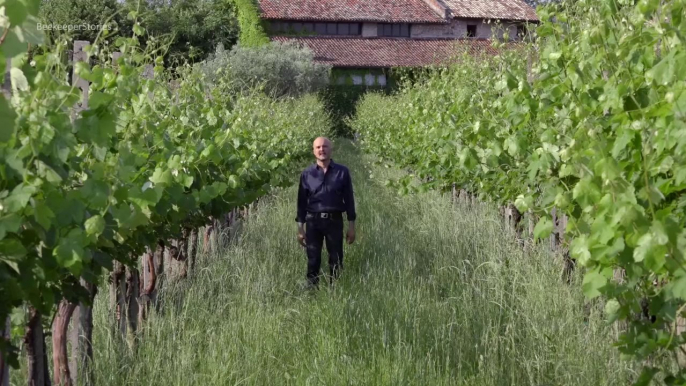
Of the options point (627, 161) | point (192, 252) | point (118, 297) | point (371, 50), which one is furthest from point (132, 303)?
point (371, 50)

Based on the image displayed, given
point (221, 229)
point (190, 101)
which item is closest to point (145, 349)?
point (190, 101)

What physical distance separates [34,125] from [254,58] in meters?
34.1

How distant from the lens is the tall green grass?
4.91 metres

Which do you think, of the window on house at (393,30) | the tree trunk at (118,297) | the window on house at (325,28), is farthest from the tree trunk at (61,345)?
the window on house at (393,30)

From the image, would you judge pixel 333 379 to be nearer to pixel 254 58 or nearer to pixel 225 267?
pixel 225 267

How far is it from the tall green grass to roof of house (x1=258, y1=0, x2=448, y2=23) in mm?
37758

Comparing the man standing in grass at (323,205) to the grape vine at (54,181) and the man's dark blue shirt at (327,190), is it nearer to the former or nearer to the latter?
the man's dark blue shirt at (327,190)

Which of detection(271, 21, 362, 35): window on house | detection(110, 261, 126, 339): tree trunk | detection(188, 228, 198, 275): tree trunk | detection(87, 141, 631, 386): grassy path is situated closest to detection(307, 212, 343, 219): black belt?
detection(87, 141, 631, 386): grassy path

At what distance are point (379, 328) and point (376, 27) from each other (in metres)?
41.8

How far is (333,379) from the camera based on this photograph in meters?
4.88

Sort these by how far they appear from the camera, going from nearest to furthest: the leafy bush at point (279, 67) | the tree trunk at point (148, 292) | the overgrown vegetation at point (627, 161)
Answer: the overgrown vegetation at point (627, 161)
the tree trunk at point (148, 292)
the leafy bush at point (279, 67)

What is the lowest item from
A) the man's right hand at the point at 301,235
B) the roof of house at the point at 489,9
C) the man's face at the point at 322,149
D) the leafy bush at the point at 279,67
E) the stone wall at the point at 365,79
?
the stone wall at the point at 365,79

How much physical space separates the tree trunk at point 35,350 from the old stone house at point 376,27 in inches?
1558

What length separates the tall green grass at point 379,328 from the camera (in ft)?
16.1
